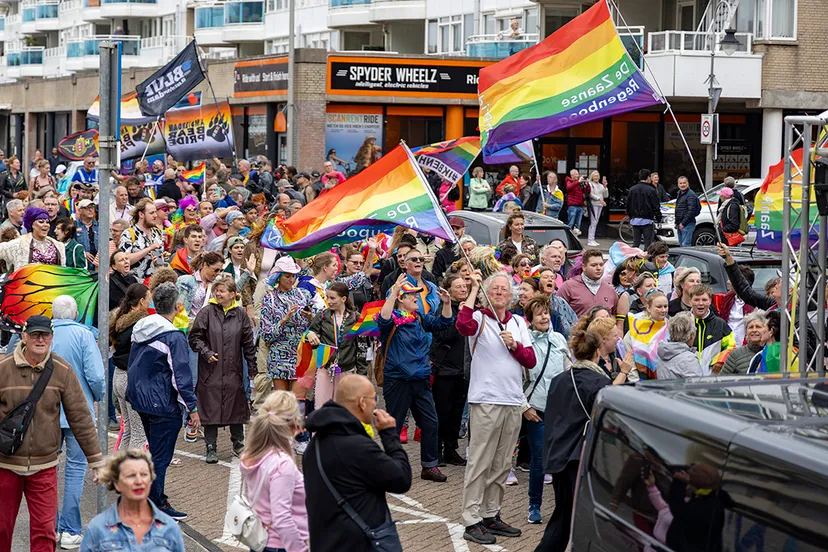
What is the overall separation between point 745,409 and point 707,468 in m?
0.30

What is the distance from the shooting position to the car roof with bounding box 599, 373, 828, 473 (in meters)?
4.42

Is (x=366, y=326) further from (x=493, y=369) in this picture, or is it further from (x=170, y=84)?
(x=170, y=84)

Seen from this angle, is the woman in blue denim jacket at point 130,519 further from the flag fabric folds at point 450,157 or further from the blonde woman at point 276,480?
the flag fabric folds at point 450,157

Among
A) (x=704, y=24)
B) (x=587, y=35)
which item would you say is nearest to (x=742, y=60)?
→ (x=704, y=24)

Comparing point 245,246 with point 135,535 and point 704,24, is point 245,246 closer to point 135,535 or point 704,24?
point 135,535

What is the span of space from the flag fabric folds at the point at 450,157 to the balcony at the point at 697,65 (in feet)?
66.0

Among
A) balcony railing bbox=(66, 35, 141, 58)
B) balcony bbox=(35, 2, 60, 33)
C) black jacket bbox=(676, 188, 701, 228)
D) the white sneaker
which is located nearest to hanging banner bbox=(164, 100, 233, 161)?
black jacket bbox=(676, 188, 701, 228)

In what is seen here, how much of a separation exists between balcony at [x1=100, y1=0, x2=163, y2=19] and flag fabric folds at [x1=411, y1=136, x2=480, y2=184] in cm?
5902

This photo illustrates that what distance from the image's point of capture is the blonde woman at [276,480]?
22.0 ft

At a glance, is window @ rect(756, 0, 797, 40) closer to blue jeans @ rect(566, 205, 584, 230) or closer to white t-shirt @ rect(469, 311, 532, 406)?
blue jeans @ rect(566, 205, 584, 230)

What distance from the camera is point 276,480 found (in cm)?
670

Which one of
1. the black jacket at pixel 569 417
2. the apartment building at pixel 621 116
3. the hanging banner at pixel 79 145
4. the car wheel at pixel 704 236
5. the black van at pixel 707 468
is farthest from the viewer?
the apartment building at pixel 621 116

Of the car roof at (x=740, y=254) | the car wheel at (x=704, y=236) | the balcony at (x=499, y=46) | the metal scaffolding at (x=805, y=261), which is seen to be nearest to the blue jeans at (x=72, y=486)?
the metal scaffolding at (x=805, y=261)

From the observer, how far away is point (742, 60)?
36125 millimetres
